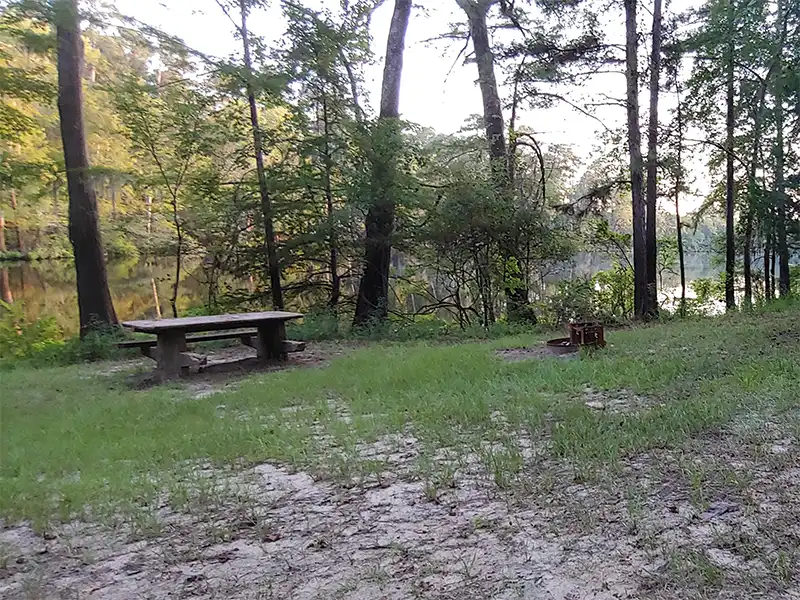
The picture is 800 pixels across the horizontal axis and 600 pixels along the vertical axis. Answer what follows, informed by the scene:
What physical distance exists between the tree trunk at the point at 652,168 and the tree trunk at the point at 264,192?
5499mm

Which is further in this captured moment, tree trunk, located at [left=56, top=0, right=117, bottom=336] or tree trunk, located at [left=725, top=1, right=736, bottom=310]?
tree trunk, located at [left=725, top=1, right=736, bottom=310]

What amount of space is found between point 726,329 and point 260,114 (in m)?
7.20

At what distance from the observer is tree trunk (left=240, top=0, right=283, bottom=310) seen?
8336 millimetres

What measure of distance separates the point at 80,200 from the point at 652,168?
26.1ft

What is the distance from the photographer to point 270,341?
20.8 ft

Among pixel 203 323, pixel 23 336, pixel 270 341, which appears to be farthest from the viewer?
pixel 23 336

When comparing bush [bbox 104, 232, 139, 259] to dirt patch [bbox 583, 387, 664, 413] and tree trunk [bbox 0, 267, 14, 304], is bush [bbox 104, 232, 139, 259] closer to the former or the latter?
tree trunk [bbox 0, 267, 14, 304]

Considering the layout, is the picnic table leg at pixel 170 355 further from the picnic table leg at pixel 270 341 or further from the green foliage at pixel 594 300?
the green foliage at pixel 594 300

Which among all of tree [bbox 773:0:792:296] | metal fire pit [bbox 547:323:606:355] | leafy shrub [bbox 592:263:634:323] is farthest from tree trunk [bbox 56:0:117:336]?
tree [bbox 773:0:792:296]

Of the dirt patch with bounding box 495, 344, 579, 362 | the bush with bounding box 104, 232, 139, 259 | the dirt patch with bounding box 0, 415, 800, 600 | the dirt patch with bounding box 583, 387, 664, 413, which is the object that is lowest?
the dirt patch with bounding box 0, 415, 800, 600

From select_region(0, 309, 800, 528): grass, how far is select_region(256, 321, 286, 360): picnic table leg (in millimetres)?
810

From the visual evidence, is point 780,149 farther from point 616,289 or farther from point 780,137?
point 616,289

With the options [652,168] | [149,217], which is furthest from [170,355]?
[149,217]

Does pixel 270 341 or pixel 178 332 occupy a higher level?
pixel 178 332
